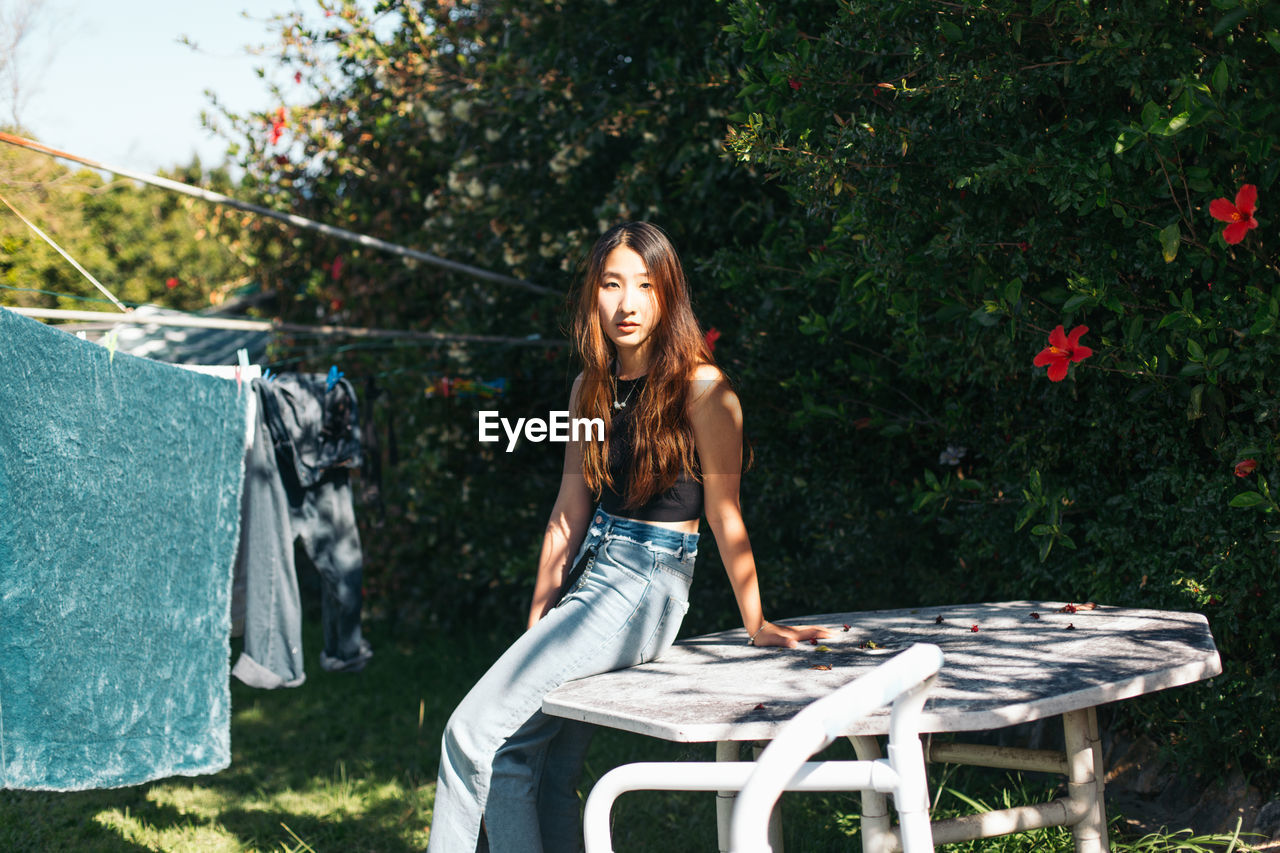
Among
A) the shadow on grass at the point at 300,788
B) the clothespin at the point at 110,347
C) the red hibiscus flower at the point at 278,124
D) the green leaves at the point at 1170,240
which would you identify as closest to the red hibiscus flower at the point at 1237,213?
the green leaves at the point at 1170,240

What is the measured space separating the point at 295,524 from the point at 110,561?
1.00 meters

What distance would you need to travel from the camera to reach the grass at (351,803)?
3.29m

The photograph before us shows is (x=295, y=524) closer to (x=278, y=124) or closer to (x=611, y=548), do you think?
(x=611, y=548)

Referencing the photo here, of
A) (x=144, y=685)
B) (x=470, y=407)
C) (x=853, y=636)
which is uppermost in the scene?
(x=470, y=407)

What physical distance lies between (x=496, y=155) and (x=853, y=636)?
3366 mm

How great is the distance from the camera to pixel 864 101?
2.81 m

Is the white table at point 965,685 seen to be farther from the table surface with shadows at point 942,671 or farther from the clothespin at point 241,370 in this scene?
the clothespin at point 241,370

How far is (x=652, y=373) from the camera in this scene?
2.41 m

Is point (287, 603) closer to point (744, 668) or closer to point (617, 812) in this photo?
point (617, 812)

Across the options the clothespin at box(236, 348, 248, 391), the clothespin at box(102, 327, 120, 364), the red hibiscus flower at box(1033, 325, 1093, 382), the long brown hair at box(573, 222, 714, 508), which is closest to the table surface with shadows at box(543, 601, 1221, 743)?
the long brown hair at box(573, 222, 714, 508)

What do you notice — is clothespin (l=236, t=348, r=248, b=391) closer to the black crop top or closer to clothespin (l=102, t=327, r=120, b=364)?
clothespin (l=102, t=327, r=120, b=364)

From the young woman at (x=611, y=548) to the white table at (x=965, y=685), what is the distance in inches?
4.3

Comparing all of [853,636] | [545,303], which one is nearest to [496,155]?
[545,303]

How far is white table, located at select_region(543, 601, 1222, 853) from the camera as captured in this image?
156 centimetres
